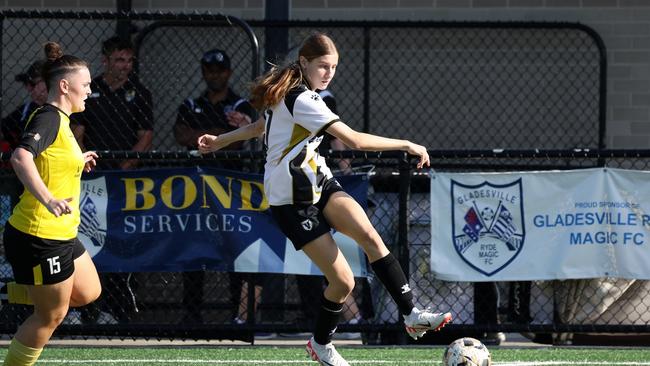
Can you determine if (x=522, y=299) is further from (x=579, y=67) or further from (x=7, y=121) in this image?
(x=7, y=121)

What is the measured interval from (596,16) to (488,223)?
11.9ft

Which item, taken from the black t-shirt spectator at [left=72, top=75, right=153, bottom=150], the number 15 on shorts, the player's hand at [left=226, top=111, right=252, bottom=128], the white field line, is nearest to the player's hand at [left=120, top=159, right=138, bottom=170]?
the black t-shirt spectator at [left=72, top=75, right=153, bottom=150]

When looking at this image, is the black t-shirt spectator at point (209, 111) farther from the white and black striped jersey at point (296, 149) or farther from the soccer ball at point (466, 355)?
the soccer ball at point (466, 355)

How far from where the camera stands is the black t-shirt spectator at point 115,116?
30.7 feet

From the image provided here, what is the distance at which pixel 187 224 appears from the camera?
8516mm

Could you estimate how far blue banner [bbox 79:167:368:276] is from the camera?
848 cm

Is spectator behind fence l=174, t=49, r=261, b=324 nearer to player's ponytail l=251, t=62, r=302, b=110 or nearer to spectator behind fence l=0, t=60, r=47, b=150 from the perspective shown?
spectator behind fence l=0, t=60, r=47, b=150

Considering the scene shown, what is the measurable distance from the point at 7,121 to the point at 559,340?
4.82 m

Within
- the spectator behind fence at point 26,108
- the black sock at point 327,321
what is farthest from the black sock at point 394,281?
the spectator behind fence at point 26,108

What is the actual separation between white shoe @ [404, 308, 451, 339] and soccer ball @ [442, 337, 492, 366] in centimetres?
15

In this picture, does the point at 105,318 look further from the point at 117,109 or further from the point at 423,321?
the point at 423,321

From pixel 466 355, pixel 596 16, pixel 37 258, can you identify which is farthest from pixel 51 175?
pixel 596 16

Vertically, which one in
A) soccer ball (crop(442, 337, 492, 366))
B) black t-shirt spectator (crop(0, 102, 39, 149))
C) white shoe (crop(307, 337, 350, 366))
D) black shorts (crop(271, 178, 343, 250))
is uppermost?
black t-shirt spectator (crop(0, 102, 39, 149))

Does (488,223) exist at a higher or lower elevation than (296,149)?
lower
